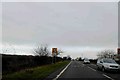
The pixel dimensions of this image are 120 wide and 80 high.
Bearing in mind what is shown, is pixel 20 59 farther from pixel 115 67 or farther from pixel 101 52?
pixel 101 52

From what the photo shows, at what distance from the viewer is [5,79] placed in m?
17.0

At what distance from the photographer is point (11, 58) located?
2780cm

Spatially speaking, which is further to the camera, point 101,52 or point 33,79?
point 101,52

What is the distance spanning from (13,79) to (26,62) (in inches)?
838

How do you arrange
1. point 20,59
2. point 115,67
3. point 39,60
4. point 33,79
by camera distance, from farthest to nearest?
point 39,60, point 20,59, point 115,67, point 33,79

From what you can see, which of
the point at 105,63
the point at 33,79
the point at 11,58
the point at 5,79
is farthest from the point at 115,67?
the point at 5,79

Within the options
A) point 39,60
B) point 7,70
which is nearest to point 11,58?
point 7,70

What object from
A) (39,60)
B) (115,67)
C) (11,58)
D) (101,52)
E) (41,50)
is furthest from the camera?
(101,52)

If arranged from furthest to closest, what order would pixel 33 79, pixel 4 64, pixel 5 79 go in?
pixel 4 64 → pixel 33 79 → pixel 5 79

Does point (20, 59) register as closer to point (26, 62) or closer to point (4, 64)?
point (26, 62)

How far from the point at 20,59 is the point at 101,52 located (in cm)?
14250

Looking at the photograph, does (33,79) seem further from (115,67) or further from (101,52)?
(101,52)

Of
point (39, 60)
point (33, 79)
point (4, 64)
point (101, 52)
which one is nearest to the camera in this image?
point (33, 79)

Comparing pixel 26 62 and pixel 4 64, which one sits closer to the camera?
pixel 4 64
